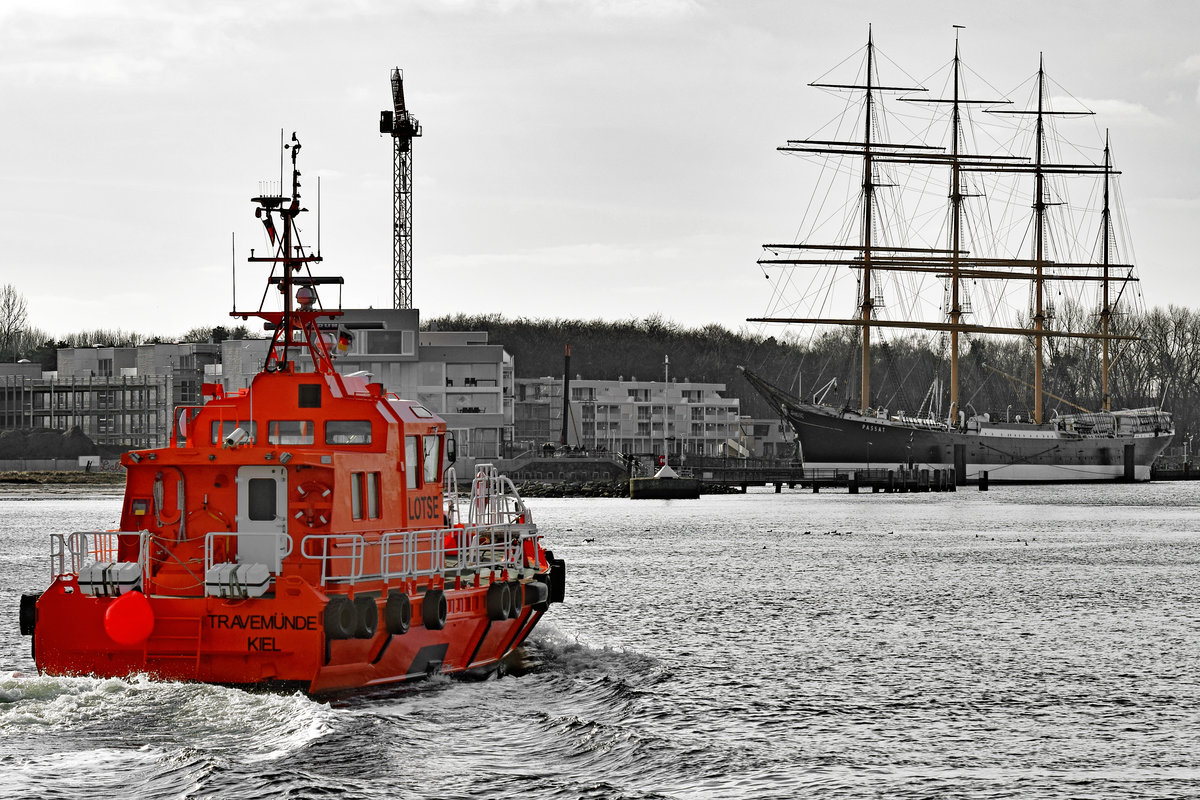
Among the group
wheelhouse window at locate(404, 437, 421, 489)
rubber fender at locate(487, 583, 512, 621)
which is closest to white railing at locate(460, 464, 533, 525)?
rubber fender at locate(487, 583, 512, 621)

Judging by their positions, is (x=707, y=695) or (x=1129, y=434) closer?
(x=707, y=695)

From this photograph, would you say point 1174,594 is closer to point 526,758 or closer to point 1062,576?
point 1062,576

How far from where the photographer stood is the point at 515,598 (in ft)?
81.0

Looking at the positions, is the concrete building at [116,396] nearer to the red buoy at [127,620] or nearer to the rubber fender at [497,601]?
the rubber fender at [497,601]

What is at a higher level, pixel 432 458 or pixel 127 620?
pixel 432 458

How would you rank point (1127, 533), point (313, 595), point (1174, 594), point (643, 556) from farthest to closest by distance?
1. point (1127, 533)
2. point (643, 556)
3. point (1174, 594)
4. point (313, 595)

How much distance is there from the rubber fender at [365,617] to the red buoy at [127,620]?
2744mm

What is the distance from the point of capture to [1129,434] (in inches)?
6590

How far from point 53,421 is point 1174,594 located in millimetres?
146346

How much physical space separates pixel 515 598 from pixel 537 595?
937 mm

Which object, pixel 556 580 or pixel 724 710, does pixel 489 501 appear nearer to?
pixel 556 580

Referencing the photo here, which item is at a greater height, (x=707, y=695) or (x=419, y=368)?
(x=419, y=368)

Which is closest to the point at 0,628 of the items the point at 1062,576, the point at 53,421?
the point at 1062,576

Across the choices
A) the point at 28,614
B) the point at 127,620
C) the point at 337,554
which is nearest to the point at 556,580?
the point at 337,554
